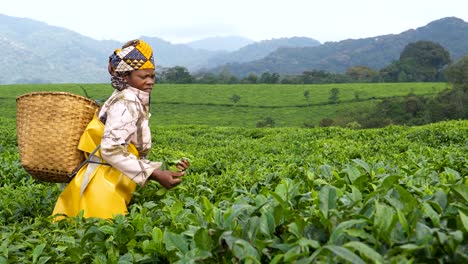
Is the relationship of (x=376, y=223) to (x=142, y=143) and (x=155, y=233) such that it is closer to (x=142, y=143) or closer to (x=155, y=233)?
(x=155, y=233)

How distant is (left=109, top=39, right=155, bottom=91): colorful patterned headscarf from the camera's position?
12.9 ft

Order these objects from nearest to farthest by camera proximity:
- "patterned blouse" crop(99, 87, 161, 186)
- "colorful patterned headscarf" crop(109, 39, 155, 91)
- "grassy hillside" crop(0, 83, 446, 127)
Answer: "patterned blouse" crop(99, 87, 161, 186) < "colorful patterned headscarf" crop(109, 39, 155, 91) < "grassy hillside" crop(0, 83, 446, 127)

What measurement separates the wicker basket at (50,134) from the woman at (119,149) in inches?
3.8

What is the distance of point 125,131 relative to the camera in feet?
12.1

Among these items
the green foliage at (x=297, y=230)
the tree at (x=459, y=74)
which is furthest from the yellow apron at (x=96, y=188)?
the tree at (x=459, y=74)

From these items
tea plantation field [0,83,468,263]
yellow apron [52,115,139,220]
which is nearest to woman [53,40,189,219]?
yellow apron [52,115,139,220]

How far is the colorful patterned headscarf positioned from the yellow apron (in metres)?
0.35

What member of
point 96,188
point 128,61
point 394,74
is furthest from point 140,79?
point 394,74

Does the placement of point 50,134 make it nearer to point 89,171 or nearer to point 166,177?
point 89,171

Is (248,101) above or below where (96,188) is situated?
below

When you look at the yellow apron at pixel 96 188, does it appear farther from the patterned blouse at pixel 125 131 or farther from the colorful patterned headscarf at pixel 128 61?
the colorful patterned headscarf at pixel 128 61

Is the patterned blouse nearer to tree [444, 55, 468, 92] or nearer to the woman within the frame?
the woman

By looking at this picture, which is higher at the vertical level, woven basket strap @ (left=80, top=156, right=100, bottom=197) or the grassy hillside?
woven basket strap @ (left=80, top=156, right=100, bottom=197)

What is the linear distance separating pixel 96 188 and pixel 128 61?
100 cm
